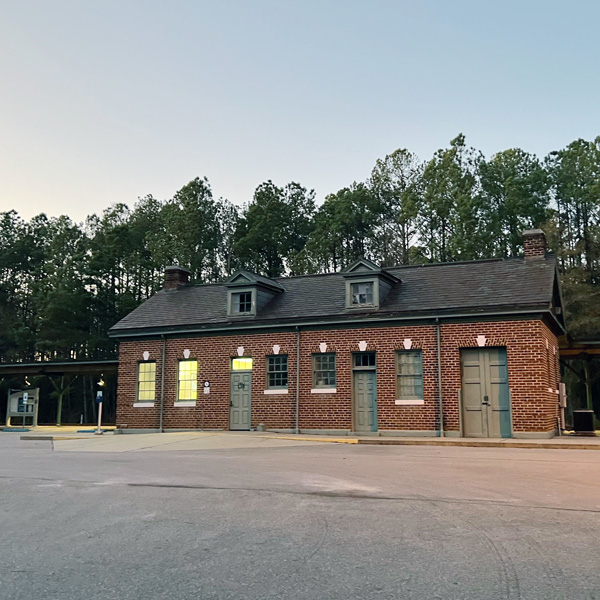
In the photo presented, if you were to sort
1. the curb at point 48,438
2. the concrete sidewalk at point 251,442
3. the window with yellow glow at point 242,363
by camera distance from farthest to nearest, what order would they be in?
the window with yellow glow at point 242,363 → the curb at point 48,438 → the concrete sidewalk at point 251,442

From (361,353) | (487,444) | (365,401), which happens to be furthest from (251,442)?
(487,444)

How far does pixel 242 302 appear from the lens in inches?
1035

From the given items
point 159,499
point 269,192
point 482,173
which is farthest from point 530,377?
point 269,192

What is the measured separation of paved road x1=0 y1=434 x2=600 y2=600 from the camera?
4.89 meters

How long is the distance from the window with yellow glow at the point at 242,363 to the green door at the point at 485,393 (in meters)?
8.23

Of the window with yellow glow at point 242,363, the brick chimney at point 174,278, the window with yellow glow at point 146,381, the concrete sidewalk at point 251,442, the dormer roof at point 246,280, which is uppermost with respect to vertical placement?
the brick chimney at point 174,278

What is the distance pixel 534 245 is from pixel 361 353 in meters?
7.59

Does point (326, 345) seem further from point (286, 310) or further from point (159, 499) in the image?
point (159, 499)

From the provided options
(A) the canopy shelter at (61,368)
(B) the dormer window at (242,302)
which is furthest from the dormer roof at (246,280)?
(A) the canopy shelter at (61,368)

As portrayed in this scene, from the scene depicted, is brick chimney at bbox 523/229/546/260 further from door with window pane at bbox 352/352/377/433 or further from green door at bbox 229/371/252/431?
green door at bbox 229/371/252/431

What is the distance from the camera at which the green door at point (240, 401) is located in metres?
25.0

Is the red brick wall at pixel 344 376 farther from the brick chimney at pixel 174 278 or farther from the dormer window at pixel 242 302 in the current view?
the brick chimney at pixel 174 278

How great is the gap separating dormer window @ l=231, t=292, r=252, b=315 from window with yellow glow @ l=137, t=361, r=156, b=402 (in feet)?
14.3

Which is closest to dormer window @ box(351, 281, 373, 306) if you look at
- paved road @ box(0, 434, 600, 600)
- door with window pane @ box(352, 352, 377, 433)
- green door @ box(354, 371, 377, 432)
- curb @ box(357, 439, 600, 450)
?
door with window pane @ box(352, 352, 377, 433)
